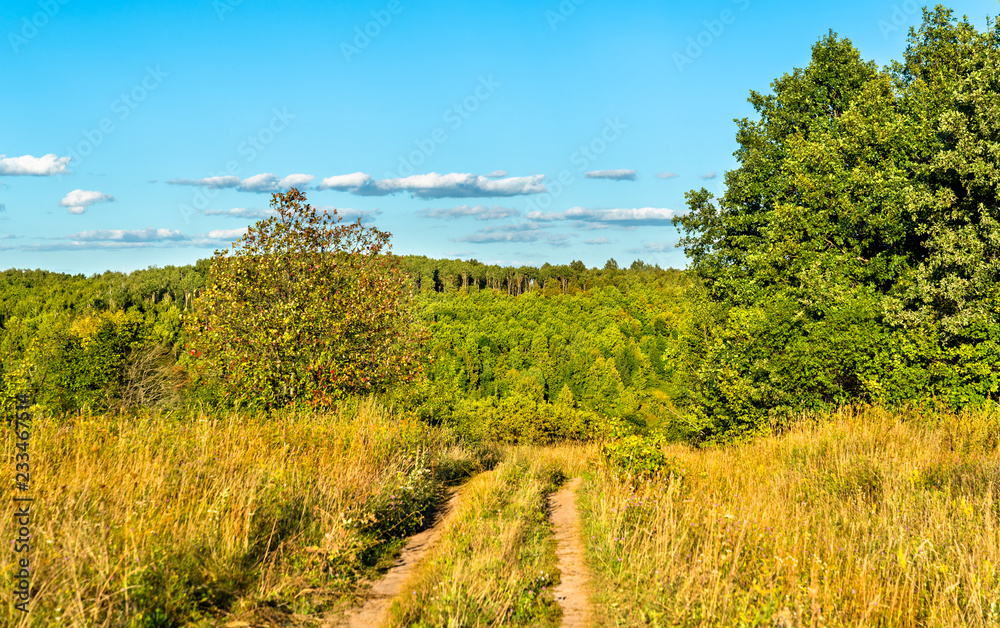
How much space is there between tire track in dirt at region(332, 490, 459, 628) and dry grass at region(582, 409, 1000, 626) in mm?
1777

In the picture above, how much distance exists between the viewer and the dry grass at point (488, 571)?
178 inches

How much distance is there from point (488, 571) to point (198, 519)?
259 cm

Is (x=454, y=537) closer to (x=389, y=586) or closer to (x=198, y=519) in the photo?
(x=389, y=586)

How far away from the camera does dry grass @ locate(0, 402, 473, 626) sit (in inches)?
162

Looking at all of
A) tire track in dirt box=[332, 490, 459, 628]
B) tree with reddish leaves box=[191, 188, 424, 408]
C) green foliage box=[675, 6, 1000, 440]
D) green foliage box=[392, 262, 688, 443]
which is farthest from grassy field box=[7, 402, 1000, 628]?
green foliage box=[392, 262, 688, 443]

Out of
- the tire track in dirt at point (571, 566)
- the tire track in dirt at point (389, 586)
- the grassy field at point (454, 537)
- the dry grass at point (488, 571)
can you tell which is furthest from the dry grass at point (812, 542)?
the tire track in dirt at point (389, 586)

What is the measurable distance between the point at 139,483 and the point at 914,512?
26.1 feet

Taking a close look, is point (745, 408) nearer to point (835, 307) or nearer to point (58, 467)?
point (835, 307)

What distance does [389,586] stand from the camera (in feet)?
17.1

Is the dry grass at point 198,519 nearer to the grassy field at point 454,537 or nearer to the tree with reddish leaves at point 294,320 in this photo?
the grassy field at point 454,537

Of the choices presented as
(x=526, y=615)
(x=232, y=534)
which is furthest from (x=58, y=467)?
(x=526, y=615)

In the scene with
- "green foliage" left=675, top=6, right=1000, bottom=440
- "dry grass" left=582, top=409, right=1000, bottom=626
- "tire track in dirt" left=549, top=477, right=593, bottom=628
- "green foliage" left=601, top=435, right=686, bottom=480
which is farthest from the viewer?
"green foliage" left=675, top=6, right=1000, bottom=440

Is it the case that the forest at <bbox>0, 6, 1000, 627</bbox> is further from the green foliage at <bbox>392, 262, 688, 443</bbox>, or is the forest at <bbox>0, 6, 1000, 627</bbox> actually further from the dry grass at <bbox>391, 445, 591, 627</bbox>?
the green foliage at <bbox>392, 262, 688, 443</bbox>

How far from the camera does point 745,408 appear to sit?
910 inches
